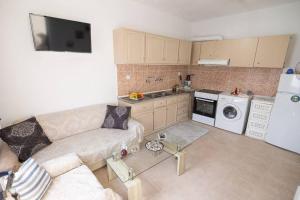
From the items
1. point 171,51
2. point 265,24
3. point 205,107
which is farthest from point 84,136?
point 265,24

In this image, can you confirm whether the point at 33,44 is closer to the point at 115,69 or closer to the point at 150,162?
the point at 115,69

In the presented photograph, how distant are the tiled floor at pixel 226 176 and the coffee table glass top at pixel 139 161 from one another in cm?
34

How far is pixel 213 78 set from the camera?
430cm

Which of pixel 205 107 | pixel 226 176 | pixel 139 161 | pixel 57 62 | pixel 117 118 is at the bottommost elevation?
pixel 226 176

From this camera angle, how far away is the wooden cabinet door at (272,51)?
2.96 m

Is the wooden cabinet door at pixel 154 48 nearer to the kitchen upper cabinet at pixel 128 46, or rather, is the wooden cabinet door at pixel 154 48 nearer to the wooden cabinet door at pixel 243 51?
the kitchen upper cabinet at pixel 128 46

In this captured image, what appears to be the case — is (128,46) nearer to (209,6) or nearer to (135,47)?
(135,47)

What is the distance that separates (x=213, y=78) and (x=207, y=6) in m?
1.83

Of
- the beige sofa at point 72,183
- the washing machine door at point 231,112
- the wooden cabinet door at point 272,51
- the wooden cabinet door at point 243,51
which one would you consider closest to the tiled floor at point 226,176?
the beige sofa at point 72,183

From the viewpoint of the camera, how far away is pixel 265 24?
11.0ft

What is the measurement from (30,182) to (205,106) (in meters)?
3.76

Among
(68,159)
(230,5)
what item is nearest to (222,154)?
(68,159)

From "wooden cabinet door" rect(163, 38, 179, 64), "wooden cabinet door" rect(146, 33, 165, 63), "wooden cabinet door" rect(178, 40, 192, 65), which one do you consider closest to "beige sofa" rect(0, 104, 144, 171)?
"wooden cabinet door" rect(146, 33, 165, 63)

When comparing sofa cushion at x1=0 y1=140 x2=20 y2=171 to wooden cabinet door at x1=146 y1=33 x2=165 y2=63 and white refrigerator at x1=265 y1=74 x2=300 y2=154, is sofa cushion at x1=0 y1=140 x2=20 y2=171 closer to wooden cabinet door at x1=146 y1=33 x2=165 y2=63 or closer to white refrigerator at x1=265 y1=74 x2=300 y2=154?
wooden cabinet door at x1=146 y1=33 x2=165 y2=63
